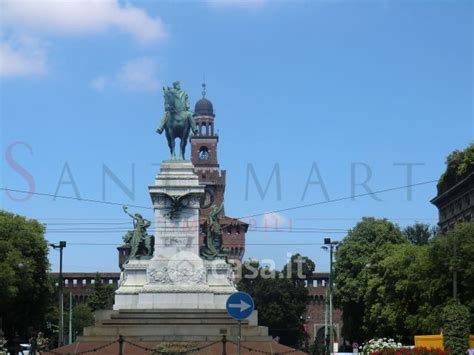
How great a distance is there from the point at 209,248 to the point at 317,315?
96.1 m

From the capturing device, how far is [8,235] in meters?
78.4

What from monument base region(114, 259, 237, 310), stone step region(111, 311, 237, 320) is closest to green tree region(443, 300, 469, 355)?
stone step region(111, 311, 237, 320)

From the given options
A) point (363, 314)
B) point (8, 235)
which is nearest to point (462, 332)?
point (8, 235)

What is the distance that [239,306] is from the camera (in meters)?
24.1

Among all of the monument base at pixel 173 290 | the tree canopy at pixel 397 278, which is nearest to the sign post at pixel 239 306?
the tree canopy at pixel 397 278

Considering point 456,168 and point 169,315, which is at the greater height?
point 456,168

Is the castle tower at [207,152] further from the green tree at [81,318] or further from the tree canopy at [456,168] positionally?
the tree canopy at [456,168]

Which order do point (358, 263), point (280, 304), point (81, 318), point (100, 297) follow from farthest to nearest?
point (100, 297) → point (81, 318) → point (280, 304) → point (358, 263)

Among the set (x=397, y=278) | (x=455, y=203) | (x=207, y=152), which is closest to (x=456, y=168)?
(x=455, y=203)

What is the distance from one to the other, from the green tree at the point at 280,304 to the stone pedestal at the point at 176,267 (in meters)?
64.4

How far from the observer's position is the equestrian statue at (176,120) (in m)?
61.1

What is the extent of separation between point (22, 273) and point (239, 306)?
54.2 metres

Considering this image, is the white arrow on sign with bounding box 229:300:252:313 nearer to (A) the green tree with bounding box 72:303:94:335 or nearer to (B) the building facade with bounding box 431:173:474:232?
(B) the building facade with bounding box 431:173:474:232

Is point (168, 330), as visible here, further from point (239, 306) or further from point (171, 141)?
point (239, 306)
